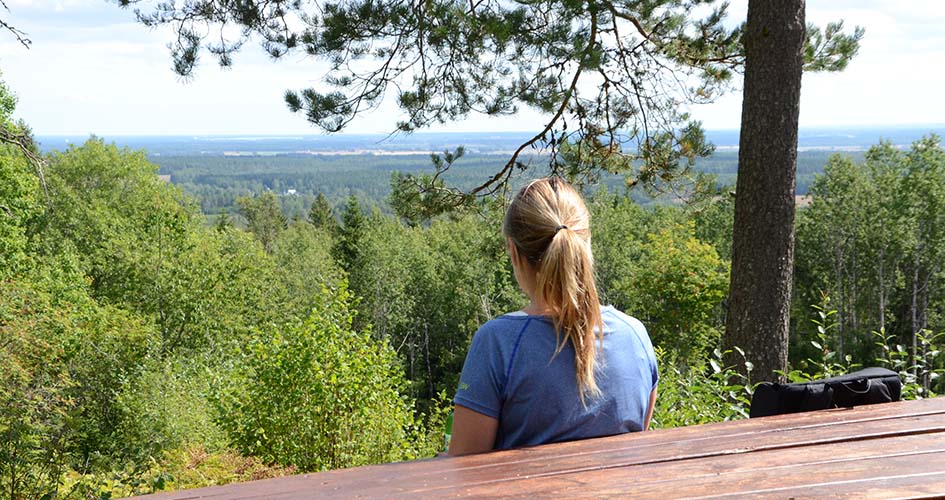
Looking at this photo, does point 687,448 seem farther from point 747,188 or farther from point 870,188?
point 870,188

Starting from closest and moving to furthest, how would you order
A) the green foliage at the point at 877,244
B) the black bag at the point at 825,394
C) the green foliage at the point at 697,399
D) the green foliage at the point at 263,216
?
the black bag at the point at 825,394, the green foliage at the point at 697,399, the green foliage at the point at 877,244, the green foliage at the point at 263,216

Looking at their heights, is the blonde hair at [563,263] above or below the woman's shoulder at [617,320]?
above

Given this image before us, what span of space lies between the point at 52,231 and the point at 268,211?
103ft

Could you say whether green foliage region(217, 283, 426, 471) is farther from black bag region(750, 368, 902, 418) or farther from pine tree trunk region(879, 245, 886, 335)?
pine tree trunk region(879, 245, 886, 335)

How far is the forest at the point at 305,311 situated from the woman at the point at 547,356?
1780mm

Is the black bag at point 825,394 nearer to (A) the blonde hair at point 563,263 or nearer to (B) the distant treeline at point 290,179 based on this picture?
(A) the blonde hair at point 563,263

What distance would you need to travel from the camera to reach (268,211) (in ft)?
184

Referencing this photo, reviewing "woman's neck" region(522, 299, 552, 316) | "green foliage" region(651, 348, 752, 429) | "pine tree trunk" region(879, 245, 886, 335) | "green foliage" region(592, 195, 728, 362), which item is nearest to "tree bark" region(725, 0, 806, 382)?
"green foliage" region(651, 348, 752, 429)

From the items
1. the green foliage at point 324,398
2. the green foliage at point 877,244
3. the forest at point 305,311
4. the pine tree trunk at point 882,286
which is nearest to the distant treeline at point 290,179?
the forest at point 305,311

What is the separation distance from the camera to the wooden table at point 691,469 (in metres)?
1.31

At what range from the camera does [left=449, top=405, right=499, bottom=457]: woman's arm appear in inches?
67.5

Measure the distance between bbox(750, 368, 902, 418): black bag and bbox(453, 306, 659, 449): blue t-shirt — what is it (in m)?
0.49

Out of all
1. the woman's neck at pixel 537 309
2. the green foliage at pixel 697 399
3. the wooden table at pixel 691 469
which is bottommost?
the green foliage at pixel 697 399

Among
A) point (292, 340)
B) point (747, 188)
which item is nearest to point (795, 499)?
point (747, 188)
